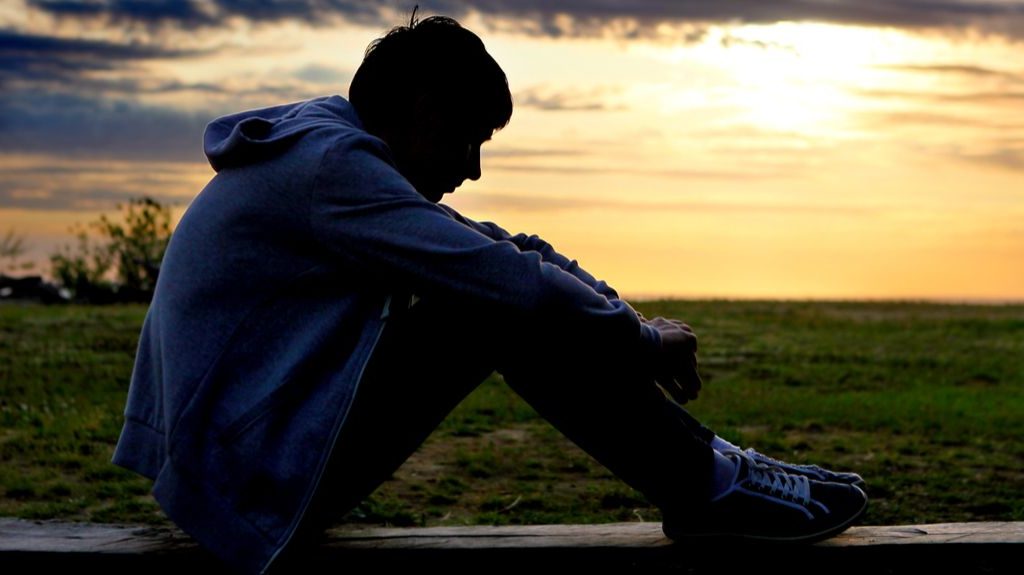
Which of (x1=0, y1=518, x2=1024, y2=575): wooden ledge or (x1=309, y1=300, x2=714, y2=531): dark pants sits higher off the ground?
(x1=309, y1=300, x2=714, y2=531): dark pants

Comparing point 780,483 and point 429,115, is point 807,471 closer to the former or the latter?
point 780,483

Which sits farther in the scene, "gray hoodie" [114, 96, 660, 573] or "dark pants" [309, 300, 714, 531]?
"dark pants" [309, 300, 714, 531]

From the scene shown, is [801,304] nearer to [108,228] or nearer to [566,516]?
[108,228]

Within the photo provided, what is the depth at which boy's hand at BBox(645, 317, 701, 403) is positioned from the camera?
3035mm

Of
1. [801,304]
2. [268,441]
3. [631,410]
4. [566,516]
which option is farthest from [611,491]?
[801,304]

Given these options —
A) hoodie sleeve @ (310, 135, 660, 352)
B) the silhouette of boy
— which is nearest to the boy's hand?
the silhouette of boy

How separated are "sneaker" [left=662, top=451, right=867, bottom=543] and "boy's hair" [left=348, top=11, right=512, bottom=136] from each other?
1.16m

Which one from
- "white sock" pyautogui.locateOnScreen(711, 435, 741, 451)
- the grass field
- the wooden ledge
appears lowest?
the grass field

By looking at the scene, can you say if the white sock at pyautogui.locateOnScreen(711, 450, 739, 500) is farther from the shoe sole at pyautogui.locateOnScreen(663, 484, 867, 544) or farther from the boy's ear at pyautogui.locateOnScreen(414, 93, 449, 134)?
the boy's ear at pyautogui.locateOnScreen(414, 93, 449, 134)

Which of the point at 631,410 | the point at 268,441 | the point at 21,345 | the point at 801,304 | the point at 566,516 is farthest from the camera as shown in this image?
the point at 801,304

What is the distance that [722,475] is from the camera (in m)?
3.12

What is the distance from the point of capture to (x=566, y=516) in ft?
15.8

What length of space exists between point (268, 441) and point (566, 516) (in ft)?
7.87

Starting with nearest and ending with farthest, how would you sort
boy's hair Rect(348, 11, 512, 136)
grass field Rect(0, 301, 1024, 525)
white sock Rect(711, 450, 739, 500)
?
boy's hair Rect(348, 11, 512, 136) < white sock Rect(711, 450, 739, 500) < grass field Rect(0, 301, 1024, 525)
